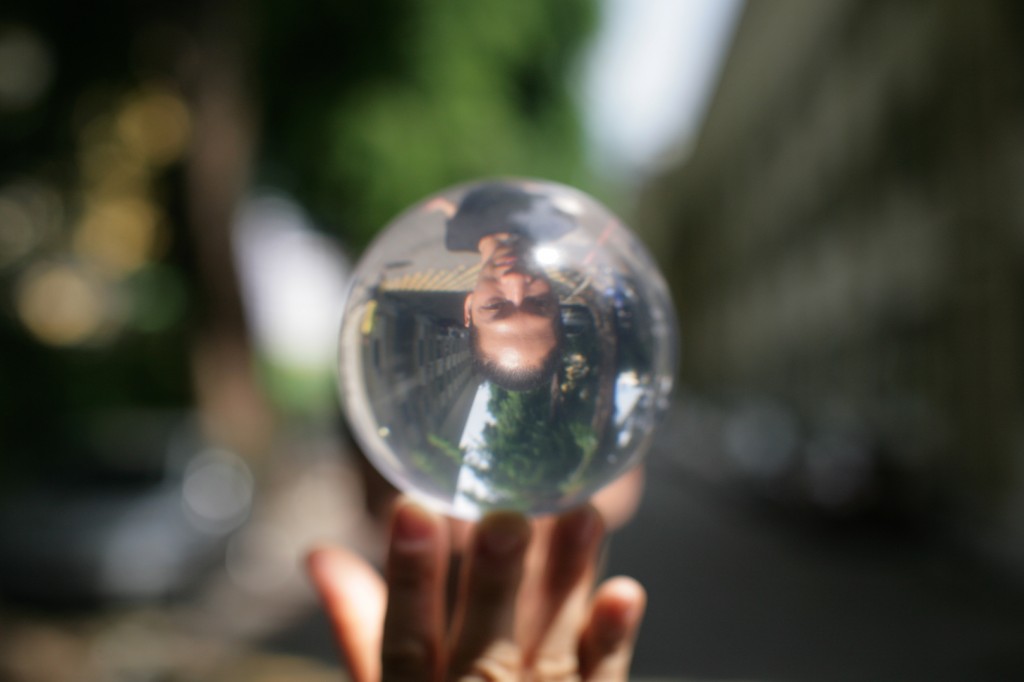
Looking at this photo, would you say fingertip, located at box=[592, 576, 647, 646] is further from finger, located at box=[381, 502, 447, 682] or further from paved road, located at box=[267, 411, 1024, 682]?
paved road, located at box=[267, 411, 1024, 682]

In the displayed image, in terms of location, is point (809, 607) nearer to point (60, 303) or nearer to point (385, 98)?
point (385, 98)

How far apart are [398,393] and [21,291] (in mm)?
15878

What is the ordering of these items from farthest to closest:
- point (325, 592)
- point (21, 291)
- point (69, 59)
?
point (21, 291), point (69, 59), point (325, 592)

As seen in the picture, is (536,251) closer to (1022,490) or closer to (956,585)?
(956,585)

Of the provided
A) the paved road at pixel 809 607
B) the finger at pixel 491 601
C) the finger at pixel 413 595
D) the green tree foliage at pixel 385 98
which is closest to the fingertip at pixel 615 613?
the finger at pixel 491 601

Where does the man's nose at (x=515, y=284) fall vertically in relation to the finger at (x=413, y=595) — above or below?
above

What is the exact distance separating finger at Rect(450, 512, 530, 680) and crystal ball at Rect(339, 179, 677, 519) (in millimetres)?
133

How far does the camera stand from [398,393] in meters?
1.54

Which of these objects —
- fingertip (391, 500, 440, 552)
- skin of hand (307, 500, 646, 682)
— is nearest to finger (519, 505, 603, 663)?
skin of hand (307, 500, 646, 682)

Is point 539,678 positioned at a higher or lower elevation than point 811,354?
higher

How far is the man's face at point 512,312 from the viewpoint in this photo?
1436 millimetres

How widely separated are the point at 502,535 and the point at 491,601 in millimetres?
123

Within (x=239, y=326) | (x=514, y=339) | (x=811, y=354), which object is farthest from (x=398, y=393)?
(x=811, y=354)

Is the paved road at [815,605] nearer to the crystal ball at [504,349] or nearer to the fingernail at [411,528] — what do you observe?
the crystal ball at [504,349]
